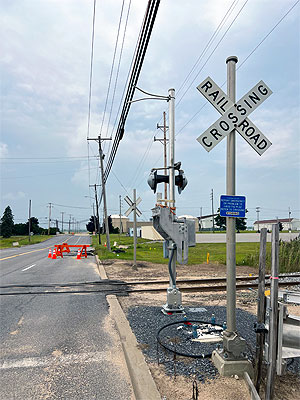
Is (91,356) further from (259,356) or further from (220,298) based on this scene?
(220,298)

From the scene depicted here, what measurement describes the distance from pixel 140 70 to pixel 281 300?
6355mm

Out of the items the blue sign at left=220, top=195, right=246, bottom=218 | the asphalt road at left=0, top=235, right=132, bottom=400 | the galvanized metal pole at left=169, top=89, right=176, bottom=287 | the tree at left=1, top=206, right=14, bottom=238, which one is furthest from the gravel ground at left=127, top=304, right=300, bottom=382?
the tree at left=1, top=206, right=14, bottom=238

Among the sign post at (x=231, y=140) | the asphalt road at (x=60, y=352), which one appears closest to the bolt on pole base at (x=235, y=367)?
the sign post at (x=231, y=140)

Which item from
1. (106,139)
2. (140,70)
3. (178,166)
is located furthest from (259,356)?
(106,139)

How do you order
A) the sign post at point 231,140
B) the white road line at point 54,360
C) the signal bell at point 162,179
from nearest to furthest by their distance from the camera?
1. the sign post at point 231,140
2. the white road line at point 54,360
3. the signal bell at point 162,179

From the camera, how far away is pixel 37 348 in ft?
15.1

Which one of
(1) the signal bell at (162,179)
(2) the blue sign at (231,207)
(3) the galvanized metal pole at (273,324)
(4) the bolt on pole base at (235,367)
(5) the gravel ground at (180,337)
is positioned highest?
(1) the signal bell at (162,179)

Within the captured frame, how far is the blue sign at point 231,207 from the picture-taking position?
11.9ft

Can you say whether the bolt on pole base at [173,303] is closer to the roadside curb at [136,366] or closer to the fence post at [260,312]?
the roadside curb at [136,366]

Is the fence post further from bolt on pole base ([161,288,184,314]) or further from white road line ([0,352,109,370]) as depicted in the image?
bolt on pole base ([161,288,184,314])

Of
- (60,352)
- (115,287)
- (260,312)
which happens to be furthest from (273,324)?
(115,287)

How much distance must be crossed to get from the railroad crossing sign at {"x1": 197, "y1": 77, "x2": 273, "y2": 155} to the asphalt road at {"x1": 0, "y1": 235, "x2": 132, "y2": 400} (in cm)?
316

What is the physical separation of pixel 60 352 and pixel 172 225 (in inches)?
117

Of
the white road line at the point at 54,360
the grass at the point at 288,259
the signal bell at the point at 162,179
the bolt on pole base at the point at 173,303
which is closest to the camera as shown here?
the white road line at the point at 54,360
